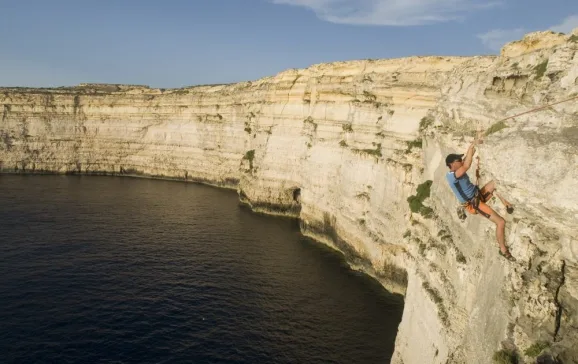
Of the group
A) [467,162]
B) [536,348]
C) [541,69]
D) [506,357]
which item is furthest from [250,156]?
[536,348]

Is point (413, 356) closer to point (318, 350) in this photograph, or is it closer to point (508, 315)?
point (318, 350)

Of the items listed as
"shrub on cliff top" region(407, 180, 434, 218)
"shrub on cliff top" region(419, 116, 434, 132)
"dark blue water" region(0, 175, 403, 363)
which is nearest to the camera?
"shrub on cliff top" region(407, 180, 434, 218)

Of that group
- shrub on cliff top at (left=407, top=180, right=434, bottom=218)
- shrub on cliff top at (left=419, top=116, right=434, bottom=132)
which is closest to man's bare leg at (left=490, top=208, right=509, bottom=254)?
shrub on cliff top at (left=407, top=180, right=434, bottom=218)

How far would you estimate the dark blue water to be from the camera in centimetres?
2347

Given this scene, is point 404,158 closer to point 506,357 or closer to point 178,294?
point 178,294

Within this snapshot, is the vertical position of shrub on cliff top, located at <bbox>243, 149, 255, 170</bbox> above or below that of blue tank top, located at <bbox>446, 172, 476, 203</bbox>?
below

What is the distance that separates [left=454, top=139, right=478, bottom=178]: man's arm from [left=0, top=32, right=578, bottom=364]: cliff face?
805 mm

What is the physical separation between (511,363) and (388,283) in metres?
20.9

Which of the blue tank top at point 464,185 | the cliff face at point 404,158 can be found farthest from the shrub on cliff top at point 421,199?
the blue tank top at point 464,185

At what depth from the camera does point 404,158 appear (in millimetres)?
31562

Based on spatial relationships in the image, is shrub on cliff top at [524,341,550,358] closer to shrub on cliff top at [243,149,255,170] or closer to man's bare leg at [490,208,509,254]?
man's bare leg at [490,208,509,254]

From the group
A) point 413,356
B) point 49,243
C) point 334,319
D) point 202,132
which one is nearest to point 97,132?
point 202,132

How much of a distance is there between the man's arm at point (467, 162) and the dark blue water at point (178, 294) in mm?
14374

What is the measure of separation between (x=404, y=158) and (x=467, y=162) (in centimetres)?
1941
